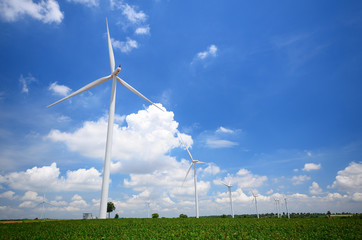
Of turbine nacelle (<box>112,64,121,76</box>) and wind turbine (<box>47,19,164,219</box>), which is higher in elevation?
turbine nacelle (<box>112,64,121,76</box>)

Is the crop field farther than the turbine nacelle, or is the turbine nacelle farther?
the turbine nacelle

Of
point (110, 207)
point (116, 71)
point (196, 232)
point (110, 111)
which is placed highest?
point (116, 71)

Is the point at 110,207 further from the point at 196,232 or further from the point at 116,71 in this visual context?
the point at 196,232

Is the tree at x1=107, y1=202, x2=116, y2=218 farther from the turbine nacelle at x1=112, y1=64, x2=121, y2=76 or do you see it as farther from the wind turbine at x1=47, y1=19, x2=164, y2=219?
the turbine nacelle at x1=112, y1=64, x2=121, y2=76

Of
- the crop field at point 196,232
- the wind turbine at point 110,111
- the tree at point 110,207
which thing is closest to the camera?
the crop field at point 196,232

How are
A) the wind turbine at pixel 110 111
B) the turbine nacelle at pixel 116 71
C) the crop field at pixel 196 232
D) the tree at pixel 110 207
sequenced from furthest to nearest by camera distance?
the tree at pixel 110 207
the turbine nacelle at pixel 116 71
the wind turbine at pixel 110 111
the crop field at pixel 196 232

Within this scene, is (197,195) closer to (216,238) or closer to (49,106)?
(49,106)

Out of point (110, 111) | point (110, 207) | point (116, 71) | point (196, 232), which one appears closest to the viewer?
A: point (196, 232)

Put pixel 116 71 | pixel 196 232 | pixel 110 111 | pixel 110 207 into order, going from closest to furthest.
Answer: pixel 196 232, pixel 110 111, pixel 116 71, pixel 110 207

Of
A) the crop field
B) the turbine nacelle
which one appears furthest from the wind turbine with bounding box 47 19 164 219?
the crop field

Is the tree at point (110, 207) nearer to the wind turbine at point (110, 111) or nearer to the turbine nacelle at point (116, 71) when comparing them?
the wind turbine at point (110, 111)

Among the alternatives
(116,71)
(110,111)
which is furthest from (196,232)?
(116,71)

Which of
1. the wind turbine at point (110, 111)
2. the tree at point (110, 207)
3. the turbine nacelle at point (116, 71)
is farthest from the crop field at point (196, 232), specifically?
the tree at point (110, 207)

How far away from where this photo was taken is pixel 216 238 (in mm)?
19656
